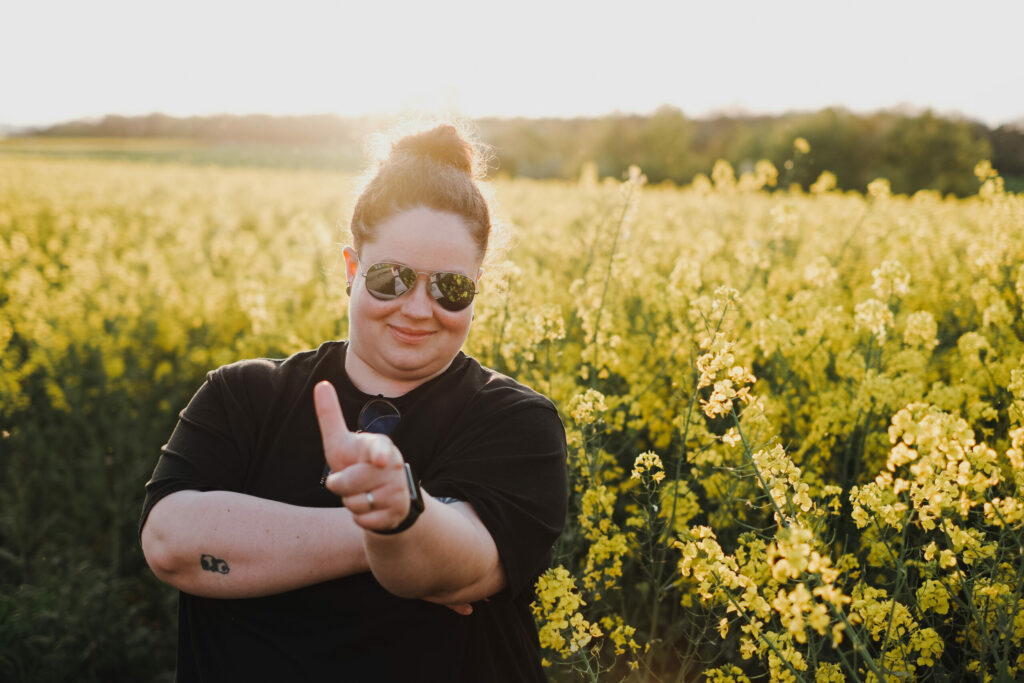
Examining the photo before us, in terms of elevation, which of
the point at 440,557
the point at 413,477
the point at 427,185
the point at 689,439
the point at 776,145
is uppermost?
the point at 776,145

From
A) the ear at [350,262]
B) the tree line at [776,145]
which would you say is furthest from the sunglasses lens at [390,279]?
the tree line at [776,145]

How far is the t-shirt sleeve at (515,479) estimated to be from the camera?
1475mm

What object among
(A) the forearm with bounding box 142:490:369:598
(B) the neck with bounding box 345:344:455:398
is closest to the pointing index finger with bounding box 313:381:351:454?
(A) the forearm with bounding box 142:490:369:598

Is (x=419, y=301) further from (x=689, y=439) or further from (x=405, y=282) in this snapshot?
(x=689, y=439)

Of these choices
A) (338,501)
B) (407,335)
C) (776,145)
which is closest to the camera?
(338,501)

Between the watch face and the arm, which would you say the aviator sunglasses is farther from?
the watch face

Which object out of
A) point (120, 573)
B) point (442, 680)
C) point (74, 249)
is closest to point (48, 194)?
point (74, 249)

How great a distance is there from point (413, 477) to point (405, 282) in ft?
1.85

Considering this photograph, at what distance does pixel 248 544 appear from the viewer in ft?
4.90

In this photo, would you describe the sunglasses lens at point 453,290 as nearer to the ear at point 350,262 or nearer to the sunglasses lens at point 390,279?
the sunglasses lens at point 390,279

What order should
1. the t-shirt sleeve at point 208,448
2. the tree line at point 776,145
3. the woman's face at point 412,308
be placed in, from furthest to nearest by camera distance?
the tree line at point 776,145
the woman's face at point 412,308
the t-shirt sleeve at point 208,448

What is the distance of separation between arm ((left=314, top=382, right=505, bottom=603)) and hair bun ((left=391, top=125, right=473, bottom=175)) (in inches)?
35.2

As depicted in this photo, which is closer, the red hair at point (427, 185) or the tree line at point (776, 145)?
the red hair at point (427, 185)

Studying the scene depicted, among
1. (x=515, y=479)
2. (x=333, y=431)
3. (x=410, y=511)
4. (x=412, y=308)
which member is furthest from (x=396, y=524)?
(x=412, y=308)
